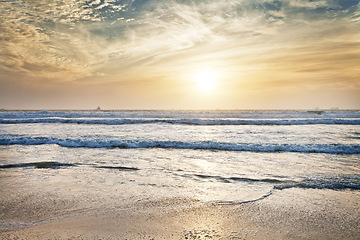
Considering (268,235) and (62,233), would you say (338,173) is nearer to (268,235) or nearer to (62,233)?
(268,235)

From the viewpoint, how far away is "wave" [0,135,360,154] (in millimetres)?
8438

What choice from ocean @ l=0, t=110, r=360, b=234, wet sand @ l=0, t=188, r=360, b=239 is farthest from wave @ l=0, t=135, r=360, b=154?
wet sand @ l=0, t=188, r=360, b=239

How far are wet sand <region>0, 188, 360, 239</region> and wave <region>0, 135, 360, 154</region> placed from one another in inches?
207

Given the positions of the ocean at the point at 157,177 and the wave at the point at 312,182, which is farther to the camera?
the wave at the point at 312,182

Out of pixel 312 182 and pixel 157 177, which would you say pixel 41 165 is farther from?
pixel 312 182

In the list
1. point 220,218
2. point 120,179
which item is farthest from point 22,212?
point 220,218

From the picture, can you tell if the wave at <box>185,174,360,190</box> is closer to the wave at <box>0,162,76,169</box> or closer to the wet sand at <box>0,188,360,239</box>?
the wet sand at <box>0,188,360,239</box>

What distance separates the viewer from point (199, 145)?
31.0 feet

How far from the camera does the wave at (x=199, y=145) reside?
8438 millimetres

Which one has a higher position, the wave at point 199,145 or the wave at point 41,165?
the wave at point 199,145

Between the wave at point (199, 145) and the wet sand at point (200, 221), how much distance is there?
17.2 feet

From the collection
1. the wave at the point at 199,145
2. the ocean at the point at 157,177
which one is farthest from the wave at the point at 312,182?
the wave at the point at 199,145

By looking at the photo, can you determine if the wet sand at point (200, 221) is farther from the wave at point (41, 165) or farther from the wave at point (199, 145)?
the wave at point (199, 145)

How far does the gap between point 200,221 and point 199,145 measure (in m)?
6.72
